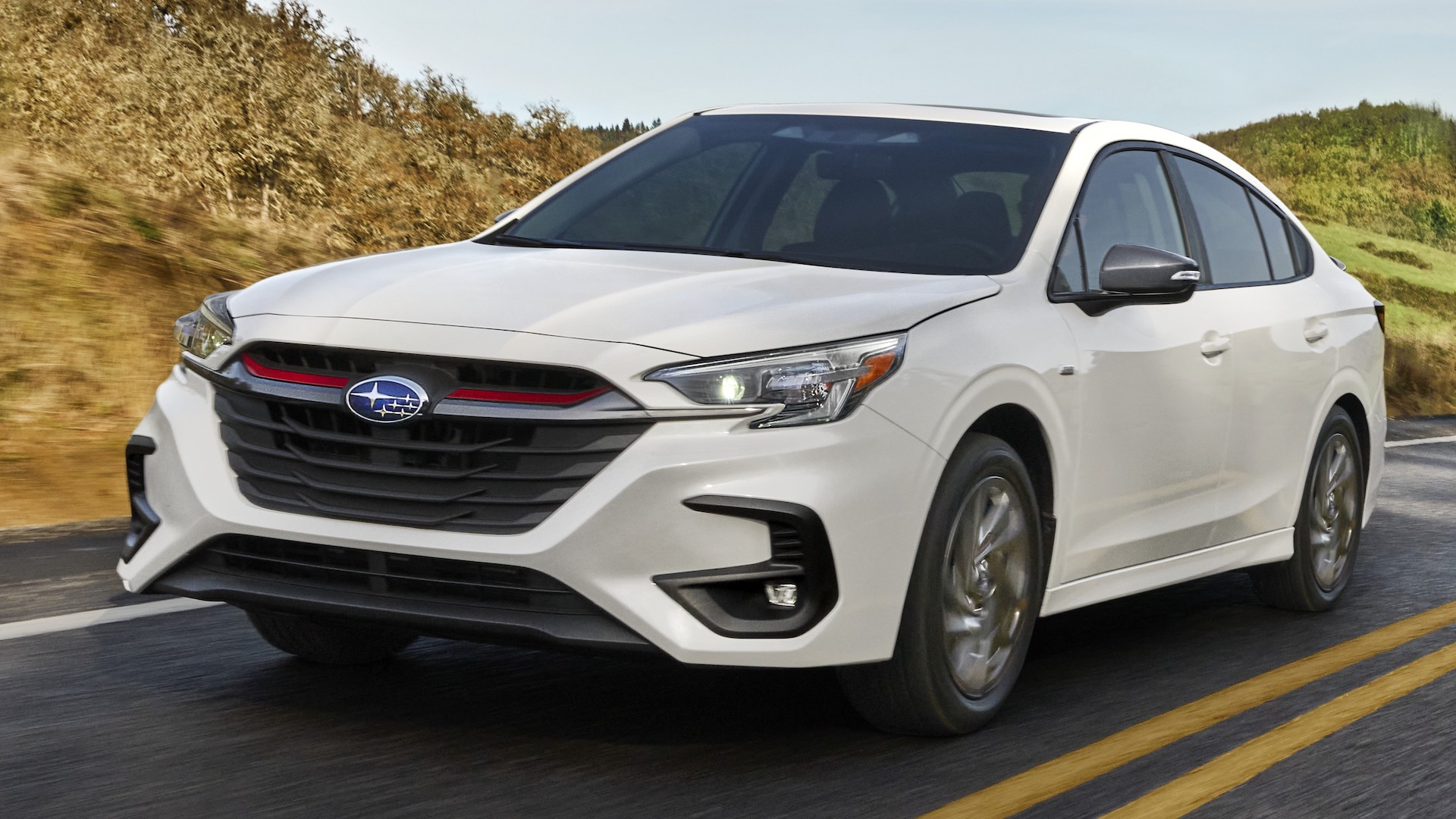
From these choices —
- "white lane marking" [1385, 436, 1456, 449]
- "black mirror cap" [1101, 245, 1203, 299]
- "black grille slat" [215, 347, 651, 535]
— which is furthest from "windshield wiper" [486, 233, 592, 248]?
"white lane marking" [1385, 436, 1456, 449]

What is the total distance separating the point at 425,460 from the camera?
4.28m

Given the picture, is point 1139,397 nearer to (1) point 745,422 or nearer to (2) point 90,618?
(1) point 745,422

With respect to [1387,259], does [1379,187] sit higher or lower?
higher

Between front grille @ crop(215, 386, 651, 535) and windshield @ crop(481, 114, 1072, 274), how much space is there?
1.34 meters

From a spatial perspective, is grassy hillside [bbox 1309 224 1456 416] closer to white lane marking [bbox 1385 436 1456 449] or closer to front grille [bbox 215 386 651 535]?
white lane marking [bbox 1385 436 1456 449]

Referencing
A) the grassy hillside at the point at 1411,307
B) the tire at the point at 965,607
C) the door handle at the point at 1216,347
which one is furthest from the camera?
the grassy hillside at the point at 1411,307

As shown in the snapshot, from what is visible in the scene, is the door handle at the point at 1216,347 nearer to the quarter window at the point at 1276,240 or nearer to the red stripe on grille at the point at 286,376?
the quarter window at the point at 1276,240

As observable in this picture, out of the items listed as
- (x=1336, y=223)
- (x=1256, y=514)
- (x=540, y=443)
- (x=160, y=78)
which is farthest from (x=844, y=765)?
(x=1336, y=223)

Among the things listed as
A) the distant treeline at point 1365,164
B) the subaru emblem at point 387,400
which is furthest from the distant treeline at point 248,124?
the distant treeline at point 1365,164

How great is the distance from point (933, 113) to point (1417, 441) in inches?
424

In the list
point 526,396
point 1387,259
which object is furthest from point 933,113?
point 1387,259

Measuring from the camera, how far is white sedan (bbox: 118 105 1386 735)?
420 cm

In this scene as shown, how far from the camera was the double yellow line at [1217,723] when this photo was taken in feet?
14.3

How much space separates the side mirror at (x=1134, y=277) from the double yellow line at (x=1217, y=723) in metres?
1.23
